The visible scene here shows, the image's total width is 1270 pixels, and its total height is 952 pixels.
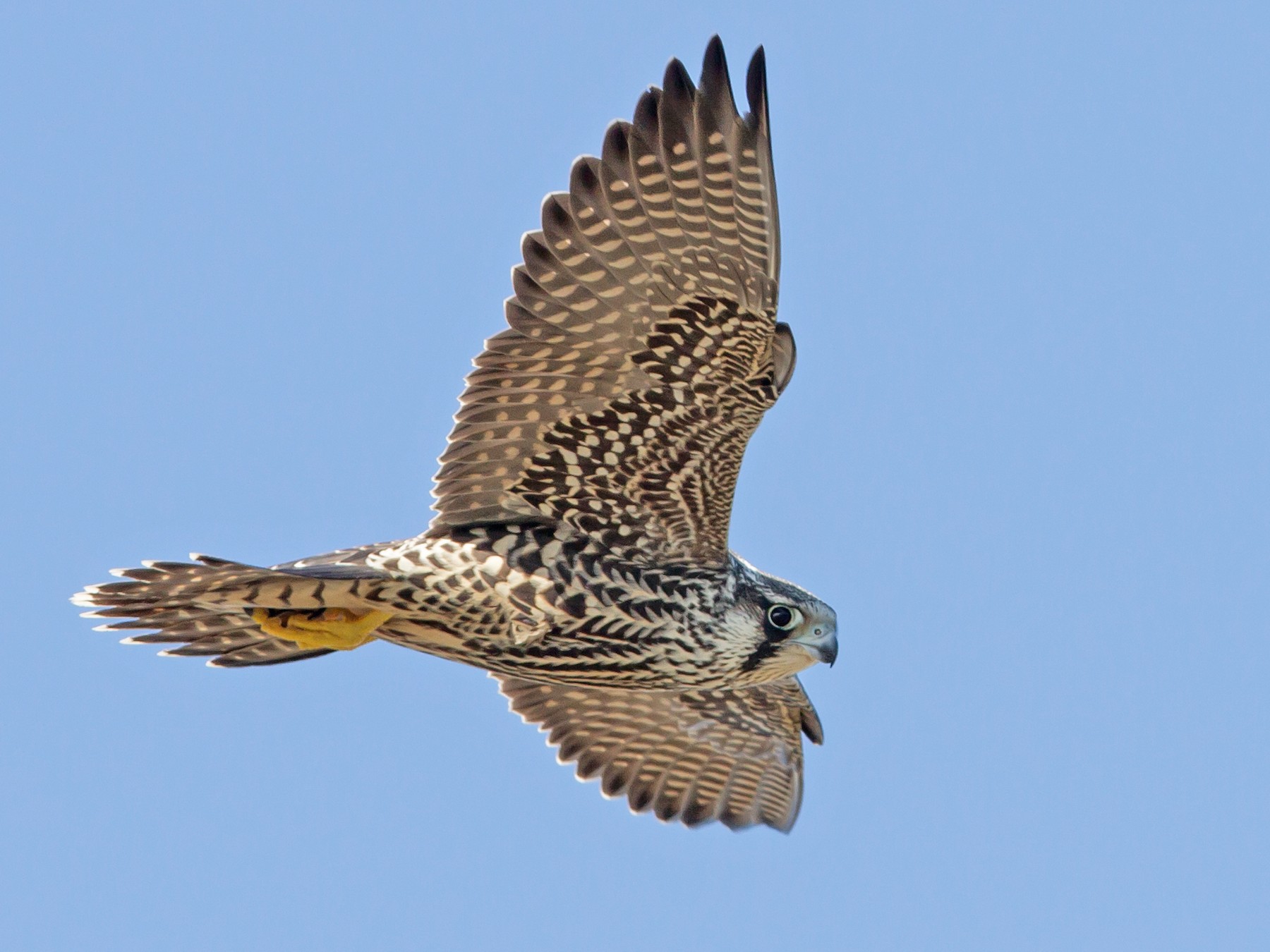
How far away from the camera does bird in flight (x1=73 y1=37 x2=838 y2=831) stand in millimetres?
8352

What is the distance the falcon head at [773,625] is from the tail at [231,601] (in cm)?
184

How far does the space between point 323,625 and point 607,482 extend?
161 centimetres

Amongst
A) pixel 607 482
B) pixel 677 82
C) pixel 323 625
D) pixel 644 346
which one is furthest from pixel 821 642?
pixel 677 82

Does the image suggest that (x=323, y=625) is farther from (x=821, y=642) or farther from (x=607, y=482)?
(x=821, y=642)

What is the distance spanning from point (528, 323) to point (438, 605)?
149cm

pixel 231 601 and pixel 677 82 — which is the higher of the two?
pixel 677 82

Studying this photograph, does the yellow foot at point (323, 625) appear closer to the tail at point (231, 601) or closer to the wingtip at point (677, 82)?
the tail at point (231, 601)

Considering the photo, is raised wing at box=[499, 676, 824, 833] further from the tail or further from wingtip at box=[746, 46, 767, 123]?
wingtip at box=[746, 46, 767, 123]

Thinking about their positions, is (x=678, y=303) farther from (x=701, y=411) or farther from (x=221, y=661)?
(x=221, y=661)

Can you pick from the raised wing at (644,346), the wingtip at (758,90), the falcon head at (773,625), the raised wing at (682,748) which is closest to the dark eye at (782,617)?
the falcon head at (773,625)

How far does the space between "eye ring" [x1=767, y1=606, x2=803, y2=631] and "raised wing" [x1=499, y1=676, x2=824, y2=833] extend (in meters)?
1.91

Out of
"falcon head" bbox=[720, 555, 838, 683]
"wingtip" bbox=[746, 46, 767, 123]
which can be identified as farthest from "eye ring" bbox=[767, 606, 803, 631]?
"wingtip" bbox=[746, 46, 767, 123]

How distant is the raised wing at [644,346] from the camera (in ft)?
27.3

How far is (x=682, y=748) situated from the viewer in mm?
11281
